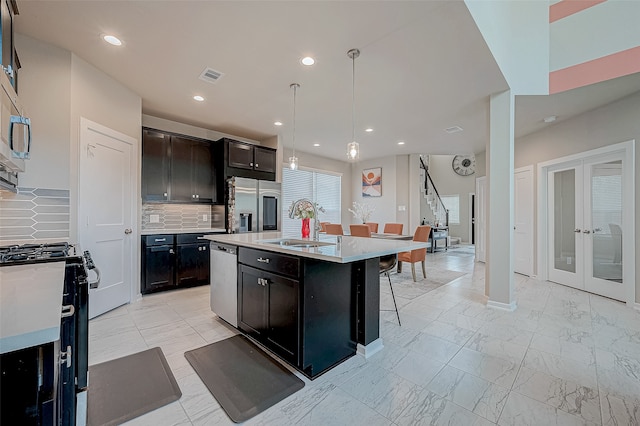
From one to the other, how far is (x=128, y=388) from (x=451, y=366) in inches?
89.7

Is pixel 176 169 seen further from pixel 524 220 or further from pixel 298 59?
pixel 524 220

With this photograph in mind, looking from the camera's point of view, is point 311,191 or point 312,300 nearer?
point 312,300

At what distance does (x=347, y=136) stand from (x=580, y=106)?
3.46m

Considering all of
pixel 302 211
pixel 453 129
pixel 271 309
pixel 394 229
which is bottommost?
pixel 271 309

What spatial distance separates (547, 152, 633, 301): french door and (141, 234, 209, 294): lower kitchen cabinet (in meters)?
5.74

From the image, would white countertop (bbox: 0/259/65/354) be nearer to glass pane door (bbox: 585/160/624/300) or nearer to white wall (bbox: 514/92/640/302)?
white wall (bbox: 514/92/640/302)

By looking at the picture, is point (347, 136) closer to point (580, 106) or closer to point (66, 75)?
point (580, 106)

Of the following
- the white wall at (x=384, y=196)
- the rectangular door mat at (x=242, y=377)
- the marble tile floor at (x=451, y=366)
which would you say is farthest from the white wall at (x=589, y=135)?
the rectangular door mat at (x=242, y=377)

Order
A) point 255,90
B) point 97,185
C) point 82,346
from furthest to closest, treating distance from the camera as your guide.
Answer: point 255,90 → point 97,185 → point 82,346

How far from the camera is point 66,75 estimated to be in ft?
8.65

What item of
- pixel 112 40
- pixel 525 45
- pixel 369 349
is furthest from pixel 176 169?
pixel 525 45

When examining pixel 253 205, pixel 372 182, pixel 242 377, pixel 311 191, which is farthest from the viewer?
pixel 372 182

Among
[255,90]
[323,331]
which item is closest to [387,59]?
[255,90]

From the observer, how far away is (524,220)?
16.4ft
